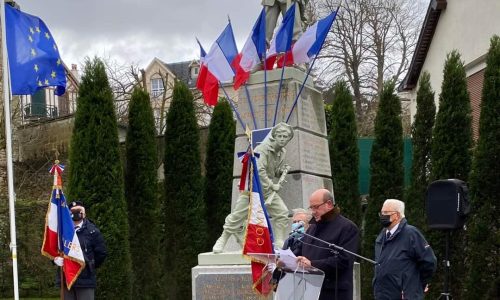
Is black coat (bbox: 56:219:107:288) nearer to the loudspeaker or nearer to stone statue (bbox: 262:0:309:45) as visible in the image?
the loudspeaker

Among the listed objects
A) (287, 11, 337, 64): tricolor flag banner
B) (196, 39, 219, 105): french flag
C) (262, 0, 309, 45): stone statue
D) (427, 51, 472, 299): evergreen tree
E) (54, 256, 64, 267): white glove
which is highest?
(262, 0, 309, 45): stone statue

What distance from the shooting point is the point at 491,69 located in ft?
36.6

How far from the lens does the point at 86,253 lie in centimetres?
852

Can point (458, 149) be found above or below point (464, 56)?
below

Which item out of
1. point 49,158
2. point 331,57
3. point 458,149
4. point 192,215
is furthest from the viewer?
point 331,57

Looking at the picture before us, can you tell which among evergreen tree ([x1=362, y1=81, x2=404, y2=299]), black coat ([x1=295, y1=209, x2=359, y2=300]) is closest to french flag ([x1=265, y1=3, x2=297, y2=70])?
evergreen tree ([x1=362, y1=81, x2=404, y2=299])

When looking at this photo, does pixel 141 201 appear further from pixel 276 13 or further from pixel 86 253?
pixel 86 253

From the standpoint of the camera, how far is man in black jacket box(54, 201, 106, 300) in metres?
8.53

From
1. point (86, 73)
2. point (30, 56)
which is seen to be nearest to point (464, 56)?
point (86, 73)

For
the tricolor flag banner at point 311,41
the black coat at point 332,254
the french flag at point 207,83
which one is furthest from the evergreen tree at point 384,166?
the black coat at point 332,254

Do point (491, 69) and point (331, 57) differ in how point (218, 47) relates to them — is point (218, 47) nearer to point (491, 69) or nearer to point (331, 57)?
point (491, 69)

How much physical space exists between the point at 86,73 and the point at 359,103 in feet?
72.0

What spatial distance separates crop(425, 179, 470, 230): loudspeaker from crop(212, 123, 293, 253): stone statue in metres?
1.88

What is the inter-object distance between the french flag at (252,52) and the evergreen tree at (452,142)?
10.6 feet
